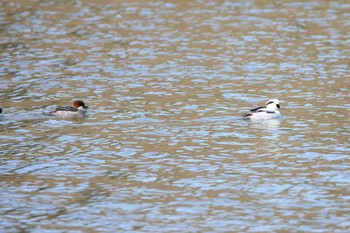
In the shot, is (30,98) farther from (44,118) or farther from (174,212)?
(174,212)

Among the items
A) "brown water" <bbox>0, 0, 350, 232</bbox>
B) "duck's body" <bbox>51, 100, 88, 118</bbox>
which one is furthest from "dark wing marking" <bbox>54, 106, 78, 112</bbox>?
"brown water" <bbox>0, 0, 350, 232</bbox>

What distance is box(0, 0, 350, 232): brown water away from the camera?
14.8m

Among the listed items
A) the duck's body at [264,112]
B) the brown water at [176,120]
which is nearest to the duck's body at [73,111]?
the brown water at [176,120]

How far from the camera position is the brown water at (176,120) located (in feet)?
48.4

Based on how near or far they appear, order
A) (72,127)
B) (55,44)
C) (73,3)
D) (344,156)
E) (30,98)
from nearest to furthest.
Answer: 1. (344,156)
2. (72,127)
3. (30,98)
4. (55,44)
5. (73,3)

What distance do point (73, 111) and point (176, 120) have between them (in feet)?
8.87

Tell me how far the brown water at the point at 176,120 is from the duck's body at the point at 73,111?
0.68 ft

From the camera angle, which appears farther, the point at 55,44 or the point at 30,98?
the point at 55,44

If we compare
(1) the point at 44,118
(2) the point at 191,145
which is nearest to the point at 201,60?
(1) the point at 44,118

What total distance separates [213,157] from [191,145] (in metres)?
1.09

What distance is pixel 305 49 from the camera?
97.0 ft

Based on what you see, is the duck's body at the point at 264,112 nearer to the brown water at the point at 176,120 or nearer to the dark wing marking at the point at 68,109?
the brown water at the point at 176,120

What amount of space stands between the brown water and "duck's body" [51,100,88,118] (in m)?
0.21

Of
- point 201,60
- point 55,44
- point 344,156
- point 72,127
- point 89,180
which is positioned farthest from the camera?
point 55,44
